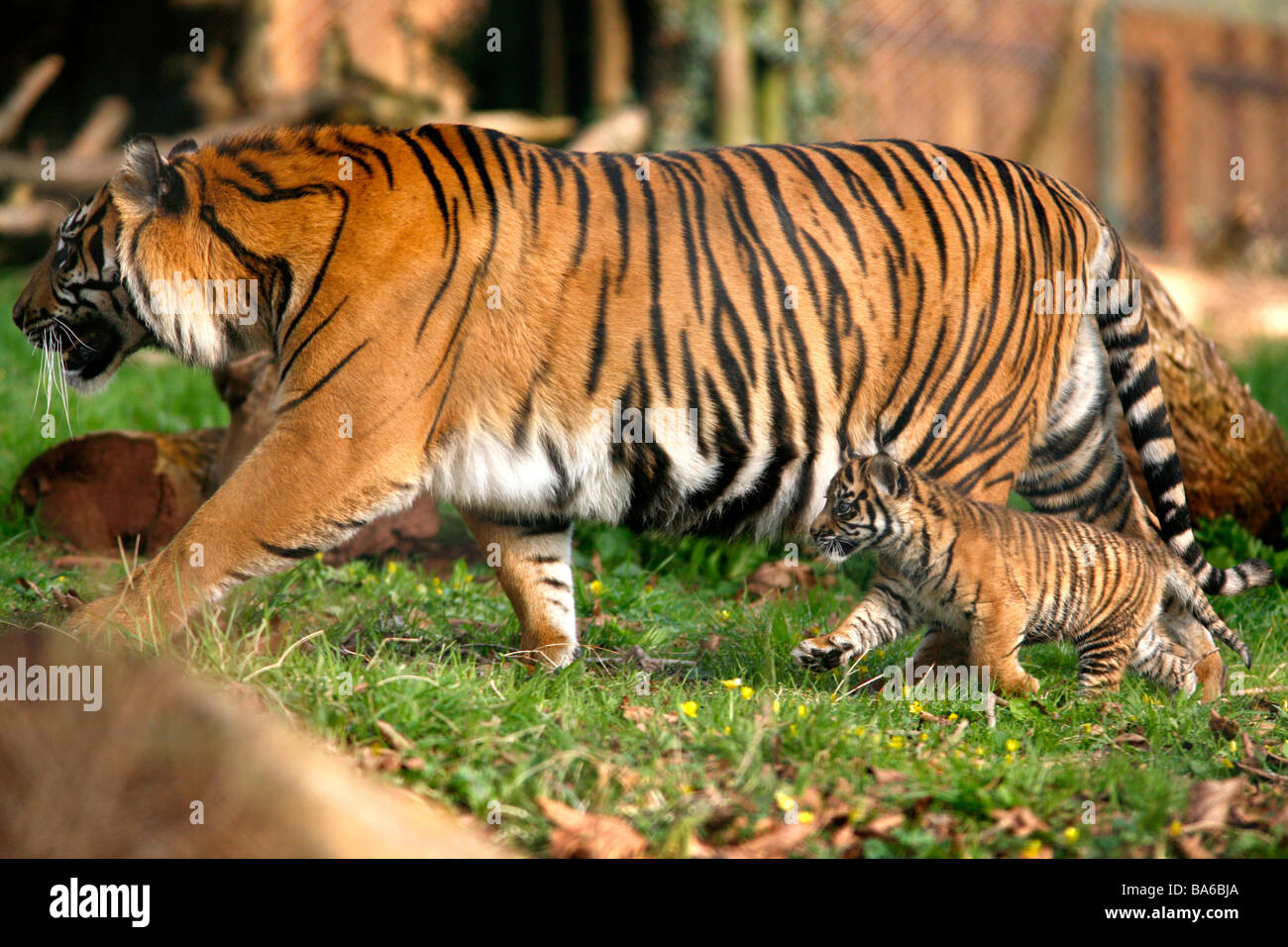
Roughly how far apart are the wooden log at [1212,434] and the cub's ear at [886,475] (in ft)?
6.65

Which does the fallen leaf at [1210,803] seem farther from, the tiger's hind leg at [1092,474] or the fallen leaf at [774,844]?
the tiger's hind leg at [1092,474]

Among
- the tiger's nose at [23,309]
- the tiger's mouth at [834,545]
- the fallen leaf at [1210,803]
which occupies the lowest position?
the fallen leaf at [1210,803]

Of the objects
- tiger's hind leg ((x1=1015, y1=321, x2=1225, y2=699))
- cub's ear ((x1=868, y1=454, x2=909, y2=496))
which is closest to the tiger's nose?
cub's ear ((x1=868, y1=454, x2=909, y2=496))

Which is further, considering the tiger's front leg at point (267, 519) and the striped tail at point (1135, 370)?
the striped tail at point (1135, 370)

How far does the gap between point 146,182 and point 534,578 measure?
1.71m

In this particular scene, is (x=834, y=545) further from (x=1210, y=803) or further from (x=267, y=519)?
(x=267, y=519)

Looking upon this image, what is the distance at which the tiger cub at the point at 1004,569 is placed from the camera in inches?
153

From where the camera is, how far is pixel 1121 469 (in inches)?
181

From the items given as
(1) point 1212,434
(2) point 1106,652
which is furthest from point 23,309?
(1) point 1212,434

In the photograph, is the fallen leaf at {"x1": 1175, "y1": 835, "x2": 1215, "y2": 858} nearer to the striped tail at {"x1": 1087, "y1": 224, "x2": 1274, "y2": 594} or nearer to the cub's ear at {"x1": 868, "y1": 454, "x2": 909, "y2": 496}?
the cub's ear at {"x1": 868, "y1": 454, "x2": 909, "y2": 496}

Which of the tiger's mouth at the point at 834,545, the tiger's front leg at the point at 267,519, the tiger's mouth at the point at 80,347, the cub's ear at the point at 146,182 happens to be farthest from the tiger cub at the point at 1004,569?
the tiger's mouth at the point at 80,347

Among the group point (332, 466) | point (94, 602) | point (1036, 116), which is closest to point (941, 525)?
point (332, 466)

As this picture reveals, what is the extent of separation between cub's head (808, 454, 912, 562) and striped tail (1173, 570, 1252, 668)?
1250 millimetres
